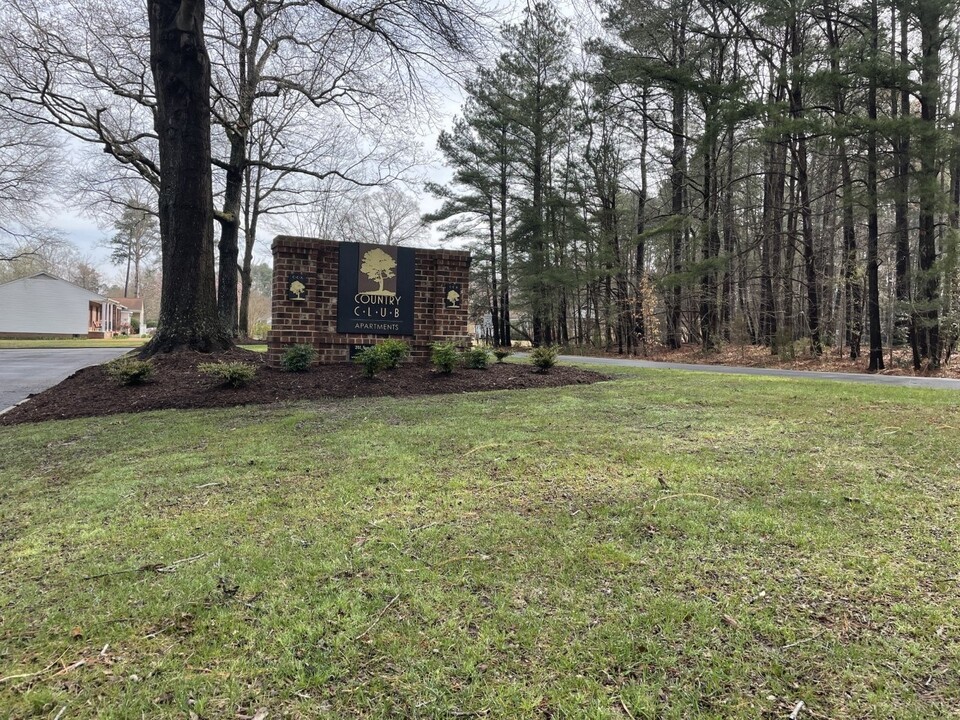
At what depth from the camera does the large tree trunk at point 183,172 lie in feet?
24.9

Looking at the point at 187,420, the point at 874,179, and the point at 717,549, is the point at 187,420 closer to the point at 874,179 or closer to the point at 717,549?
the point at 717,549

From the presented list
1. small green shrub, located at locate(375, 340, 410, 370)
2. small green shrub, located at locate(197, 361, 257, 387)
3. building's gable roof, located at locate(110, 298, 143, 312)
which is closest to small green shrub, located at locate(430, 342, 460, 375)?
small green shrub, located at locate(375, 340, 410, 370)

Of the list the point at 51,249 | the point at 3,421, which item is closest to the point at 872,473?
the point at 3,421

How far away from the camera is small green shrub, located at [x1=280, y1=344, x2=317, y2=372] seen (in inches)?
277

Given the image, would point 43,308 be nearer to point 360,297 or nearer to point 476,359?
point 360,297

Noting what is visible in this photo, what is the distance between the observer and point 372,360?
6.72m

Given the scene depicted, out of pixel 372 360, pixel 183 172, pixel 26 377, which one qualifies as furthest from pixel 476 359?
pixel 26 377

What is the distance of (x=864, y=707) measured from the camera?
130 cm

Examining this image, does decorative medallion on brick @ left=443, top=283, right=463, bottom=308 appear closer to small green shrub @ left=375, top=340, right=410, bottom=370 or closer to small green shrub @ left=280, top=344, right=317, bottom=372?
small green shrub @ left=375, top=340, right=410, bottom=370

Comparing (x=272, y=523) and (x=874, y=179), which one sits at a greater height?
(x=874, y=179)

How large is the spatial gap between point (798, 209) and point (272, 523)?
1302 centimetres

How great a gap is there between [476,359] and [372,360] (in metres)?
1.85

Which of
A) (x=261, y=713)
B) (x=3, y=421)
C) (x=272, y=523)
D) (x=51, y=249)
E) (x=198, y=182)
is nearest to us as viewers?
(x=261, y=713)

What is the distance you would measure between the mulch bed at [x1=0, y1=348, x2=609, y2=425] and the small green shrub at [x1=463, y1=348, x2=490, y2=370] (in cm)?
19
